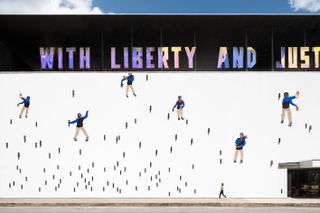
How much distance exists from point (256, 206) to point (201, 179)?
4851mm

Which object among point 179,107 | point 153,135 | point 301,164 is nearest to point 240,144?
point 301,164

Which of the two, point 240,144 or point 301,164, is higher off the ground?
point 240,144

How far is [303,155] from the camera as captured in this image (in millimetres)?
29328

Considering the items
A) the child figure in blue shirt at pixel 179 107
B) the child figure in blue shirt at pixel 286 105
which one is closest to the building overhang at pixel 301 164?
the child figure in blue shirt at pixel 286 105

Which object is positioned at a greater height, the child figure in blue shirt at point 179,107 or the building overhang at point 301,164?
the child figure in blue shirt at point 179,107

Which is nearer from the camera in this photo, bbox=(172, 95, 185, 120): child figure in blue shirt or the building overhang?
the building overhang

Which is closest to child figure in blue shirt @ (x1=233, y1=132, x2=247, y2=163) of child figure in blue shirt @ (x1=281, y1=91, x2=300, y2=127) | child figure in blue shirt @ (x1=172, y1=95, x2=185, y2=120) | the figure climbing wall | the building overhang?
the figure climbing wall

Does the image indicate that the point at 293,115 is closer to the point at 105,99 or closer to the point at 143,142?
the point at 143,142

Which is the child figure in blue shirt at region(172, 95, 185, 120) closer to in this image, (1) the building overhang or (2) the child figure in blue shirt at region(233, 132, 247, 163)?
(2) the child figure in blue shirt at region(233, 132, 247, 163)

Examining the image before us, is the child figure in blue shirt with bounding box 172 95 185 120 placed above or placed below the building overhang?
above

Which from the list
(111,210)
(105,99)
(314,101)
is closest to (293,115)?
(314,101)

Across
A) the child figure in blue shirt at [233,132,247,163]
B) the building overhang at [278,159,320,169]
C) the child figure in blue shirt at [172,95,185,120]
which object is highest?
the child figure in blue shirt at [172,95,185,120]

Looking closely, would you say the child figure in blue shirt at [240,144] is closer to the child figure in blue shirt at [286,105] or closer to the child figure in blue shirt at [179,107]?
the child figure in blue shirt at [286,105]

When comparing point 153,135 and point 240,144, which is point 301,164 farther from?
point 153,135
